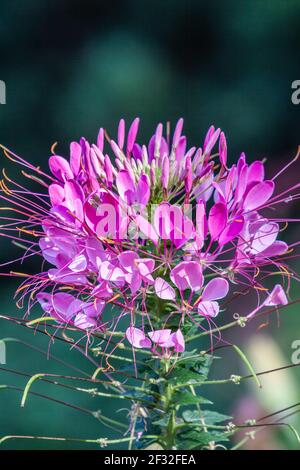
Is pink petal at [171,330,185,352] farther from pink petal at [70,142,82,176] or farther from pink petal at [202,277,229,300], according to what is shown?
pink petal at [70,142,82,176]

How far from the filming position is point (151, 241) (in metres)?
0.79

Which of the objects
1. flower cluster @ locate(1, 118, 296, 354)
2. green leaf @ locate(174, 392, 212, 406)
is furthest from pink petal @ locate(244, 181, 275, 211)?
green leaf @ locate(174, 392, 212, 406)

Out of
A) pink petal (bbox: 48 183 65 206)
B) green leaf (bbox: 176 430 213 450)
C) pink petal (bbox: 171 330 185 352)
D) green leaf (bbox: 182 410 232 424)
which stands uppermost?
pink petal (bbox: 48 183 65 206)

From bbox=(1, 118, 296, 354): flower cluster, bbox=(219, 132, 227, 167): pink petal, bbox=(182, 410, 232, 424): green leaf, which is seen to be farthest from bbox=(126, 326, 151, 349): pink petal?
bbox=(219, 132, 227, 167): pink petal

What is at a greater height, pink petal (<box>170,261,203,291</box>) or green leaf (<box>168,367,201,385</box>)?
pink petal (<box>170,261,203,291</box>)

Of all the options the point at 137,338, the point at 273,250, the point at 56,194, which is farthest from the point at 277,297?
the point at 56,194

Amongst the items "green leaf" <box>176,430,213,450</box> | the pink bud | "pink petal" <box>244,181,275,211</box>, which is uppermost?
the pink bud

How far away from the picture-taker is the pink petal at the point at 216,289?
0.72 m

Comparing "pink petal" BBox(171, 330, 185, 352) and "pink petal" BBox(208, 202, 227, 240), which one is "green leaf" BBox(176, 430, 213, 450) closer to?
"pink petal" BBox(171, 330, 185, 352)

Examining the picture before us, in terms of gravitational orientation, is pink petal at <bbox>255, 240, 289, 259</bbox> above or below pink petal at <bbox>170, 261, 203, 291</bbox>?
above

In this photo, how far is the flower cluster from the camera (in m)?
0.73

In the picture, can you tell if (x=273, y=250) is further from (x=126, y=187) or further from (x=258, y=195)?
(x=126, y=187)

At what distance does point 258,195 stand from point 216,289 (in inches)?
4.5

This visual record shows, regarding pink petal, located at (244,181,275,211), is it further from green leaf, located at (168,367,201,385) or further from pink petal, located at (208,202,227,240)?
green leaf, located at (168,367,201,385)
